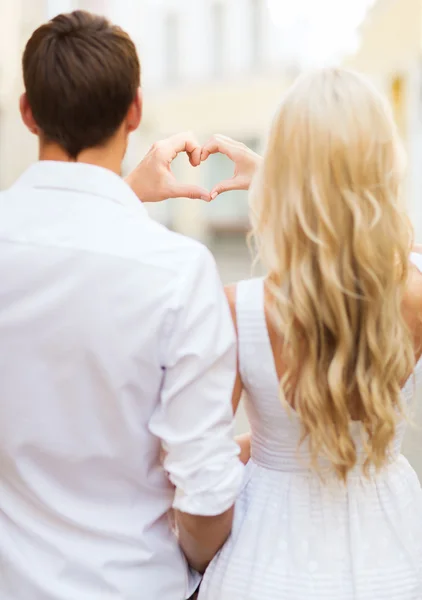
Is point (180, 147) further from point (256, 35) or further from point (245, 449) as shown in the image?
point (256, 35)

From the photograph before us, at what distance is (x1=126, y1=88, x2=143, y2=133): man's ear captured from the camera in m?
1.59

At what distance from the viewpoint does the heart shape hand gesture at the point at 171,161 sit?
2004mm

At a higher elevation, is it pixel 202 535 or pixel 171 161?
pixel 171 161

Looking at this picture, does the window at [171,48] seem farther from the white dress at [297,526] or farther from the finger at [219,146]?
the white dress at [297,526]

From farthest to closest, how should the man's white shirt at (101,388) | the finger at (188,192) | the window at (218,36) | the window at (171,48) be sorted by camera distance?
1. the window at (171,48)
2. the window at (218,36)
3. the finger at (188,192)
4. the man's white shirt at (101,388)

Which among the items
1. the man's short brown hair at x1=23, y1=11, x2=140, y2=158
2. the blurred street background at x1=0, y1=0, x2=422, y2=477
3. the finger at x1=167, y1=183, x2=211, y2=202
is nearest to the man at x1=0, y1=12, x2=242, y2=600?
the man's short brown hair at x1=23, y1=11, x2=140, y2=158

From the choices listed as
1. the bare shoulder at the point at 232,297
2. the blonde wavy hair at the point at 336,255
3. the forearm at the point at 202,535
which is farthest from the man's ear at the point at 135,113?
the forearm at the point at 202,535

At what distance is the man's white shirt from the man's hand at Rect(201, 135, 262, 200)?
481 mm

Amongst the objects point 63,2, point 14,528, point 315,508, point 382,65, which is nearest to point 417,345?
point 315,508

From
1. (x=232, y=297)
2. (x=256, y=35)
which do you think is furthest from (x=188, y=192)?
(x=256, y=35)

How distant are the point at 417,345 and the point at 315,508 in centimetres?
39

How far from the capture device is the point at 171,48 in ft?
79.5

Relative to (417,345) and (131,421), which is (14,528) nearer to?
(131,421)

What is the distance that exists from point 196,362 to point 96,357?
0.56ft
